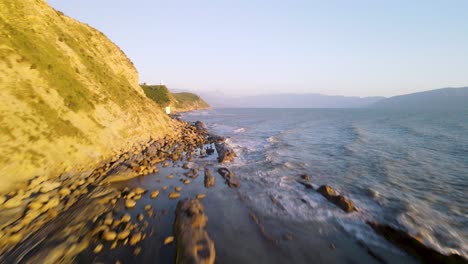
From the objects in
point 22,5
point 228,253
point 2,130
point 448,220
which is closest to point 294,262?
point 228,253

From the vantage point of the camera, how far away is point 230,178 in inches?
682

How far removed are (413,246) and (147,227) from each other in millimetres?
12287

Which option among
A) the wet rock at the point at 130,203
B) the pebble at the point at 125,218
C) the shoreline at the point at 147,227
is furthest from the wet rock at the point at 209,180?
the pebble at the point at 125,218

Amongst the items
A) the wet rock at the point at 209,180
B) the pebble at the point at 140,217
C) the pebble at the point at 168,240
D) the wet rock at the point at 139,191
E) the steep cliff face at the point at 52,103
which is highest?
the steep cliff face at the point at 52,103

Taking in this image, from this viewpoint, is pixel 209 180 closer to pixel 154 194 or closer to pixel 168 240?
pixel 154 194

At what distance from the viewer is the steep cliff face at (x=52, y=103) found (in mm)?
13805

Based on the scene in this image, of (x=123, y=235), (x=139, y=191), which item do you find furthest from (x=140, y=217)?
(x=139, y=191)

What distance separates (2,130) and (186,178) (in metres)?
11.9

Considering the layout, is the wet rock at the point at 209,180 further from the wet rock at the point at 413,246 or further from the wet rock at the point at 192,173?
the wet rock at the point at 413,246

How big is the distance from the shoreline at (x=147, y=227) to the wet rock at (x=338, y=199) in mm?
66

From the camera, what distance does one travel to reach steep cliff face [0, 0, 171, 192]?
13805 millimetres

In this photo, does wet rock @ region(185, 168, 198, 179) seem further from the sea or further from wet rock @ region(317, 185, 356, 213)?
wet rock @ region(317, 185, 356, 213)

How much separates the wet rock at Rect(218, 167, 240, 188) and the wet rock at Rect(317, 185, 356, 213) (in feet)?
19.8

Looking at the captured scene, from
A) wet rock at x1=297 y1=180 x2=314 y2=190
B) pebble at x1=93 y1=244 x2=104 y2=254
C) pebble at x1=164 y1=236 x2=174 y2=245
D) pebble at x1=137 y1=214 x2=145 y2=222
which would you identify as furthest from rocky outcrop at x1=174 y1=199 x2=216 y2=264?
wet rock at x1=297 y1=180 x2=314 y2=190
